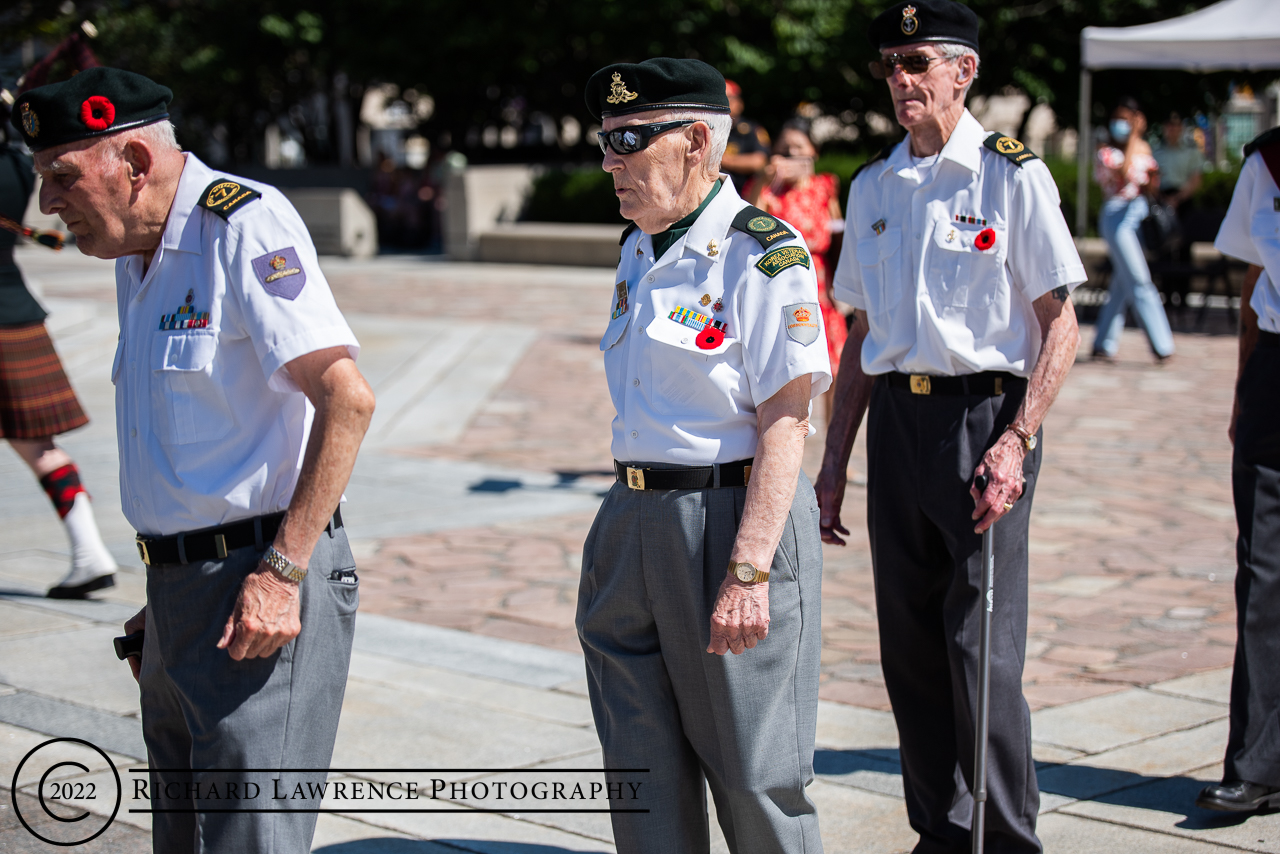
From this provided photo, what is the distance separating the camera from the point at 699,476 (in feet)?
8.74

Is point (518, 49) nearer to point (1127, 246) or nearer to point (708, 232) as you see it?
point (1127, 246)

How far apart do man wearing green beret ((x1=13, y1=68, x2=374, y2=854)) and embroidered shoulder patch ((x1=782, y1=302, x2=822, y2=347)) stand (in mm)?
810

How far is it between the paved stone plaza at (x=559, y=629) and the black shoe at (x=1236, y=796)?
62 millimetres

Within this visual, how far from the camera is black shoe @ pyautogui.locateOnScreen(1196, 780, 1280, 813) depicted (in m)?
3.56

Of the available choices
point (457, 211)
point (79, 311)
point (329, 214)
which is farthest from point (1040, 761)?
point (329, 214)

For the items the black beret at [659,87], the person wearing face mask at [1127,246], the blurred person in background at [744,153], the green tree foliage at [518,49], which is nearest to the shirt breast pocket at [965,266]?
the black beret at [659,87]

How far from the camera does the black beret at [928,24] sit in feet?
10.7

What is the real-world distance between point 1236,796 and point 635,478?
1.99 metres

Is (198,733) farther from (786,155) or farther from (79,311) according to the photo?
(79,311)

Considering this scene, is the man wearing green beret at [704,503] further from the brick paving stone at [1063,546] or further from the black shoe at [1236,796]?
the brick paving stone at [1063,546]

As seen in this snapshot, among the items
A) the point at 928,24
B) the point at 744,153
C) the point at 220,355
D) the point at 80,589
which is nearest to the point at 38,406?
the point at 80,589

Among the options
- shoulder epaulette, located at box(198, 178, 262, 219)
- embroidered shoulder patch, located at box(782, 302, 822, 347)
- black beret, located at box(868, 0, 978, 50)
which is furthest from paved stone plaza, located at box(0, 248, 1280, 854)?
black beret, located at box(868, 0, 978, 50)

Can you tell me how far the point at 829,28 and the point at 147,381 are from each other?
21.3 m

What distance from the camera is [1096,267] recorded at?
15.9m
